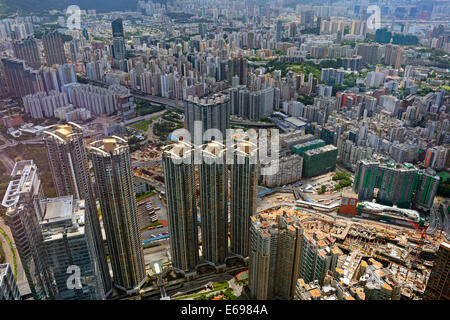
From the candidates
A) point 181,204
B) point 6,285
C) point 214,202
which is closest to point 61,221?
point 6,285

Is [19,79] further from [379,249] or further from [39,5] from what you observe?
[379,249]

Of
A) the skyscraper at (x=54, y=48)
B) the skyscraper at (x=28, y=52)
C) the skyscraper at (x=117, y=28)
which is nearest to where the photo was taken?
the skyscraper at (x=28, y=52)

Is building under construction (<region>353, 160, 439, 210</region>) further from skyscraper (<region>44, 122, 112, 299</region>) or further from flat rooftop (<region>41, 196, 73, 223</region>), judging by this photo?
flat rooftop (<region>41, 196, 73, 223</region>)

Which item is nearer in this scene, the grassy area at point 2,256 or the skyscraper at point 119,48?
the grassy area at point 2,256

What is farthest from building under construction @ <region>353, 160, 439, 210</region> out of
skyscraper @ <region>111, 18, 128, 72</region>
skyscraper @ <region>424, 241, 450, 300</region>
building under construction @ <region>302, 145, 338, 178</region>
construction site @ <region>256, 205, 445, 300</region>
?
skyscraper @ <region>111, 18, 128, 72</region>

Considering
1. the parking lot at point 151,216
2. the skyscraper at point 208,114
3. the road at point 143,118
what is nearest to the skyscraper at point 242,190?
the parking lot at point 151,216

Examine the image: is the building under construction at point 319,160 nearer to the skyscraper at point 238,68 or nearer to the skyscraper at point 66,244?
the skyscraper at point 238,68
